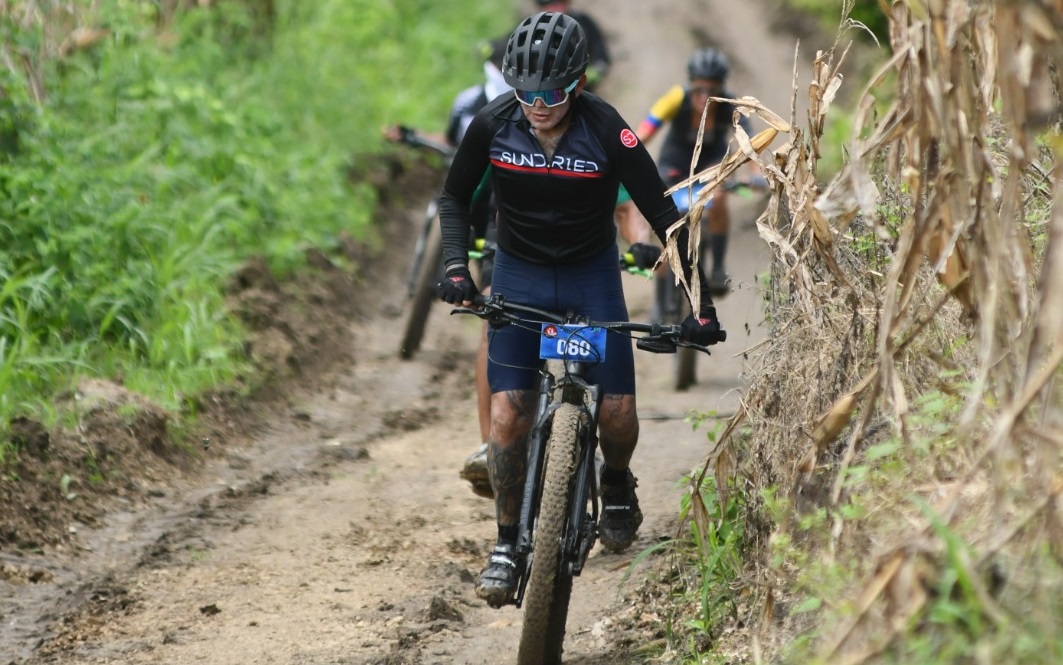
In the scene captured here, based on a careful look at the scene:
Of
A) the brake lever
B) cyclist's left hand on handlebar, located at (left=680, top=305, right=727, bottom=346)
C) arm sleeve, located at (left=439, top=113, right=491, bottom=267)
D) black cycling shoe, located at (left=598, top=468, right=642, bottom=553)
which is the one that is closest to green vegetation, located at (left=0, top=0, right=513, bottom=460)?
arm sleeve, located at (left=439, top=113, right=491, bottom=267)

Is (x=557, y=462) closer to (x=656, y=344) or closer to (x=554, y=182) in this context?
(x=656, y=344)

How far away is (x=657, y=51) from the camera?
784 inches

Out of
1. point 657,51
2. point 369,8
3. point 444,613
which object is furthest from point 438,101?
point 444,613

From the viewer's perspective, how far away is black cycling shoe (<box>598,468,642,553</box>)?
517 centimetres

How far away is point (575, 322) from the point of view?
4.75 meters

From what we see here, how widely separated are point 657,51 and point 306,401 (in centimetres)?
1278

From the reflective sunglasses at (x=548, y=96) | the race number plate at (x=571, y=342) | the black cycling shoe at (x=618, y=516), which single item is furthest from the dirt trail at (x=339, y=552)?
the reflective sunglasses at (x=548, y=96)

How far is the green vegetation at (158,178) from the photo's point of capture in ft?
24.4

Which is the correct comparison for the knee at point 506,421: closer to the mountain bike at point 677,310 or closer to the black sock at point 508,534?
the black sock at point 508,534

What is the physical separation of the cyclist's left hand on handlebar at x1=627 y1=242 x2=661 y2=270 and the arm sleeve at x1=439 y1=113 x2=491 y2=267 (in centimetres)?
69

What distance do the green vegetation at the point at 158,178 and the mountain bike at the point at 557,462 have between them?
9.41ft

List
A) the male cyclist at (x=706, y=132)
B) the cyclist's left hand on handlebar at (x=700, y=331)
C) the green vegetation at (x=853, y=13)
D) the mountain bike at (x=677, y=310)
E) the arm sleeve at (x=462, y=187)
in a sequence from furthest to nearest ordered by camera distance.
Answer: the green vegetation at (x=853, y=13), the male cyclist at (x=706, y=132), the mountain bike at (x=677, y=310), the arm sleeve at (x=462, y=187), the cyclist's left hand on handlebar at (x=700, y=331)

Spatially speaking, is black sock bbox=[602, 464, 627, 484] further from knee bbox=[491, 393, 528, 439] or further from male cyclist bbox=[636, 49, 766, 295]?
male cyclist bbox=[636, 49, 766, 295]

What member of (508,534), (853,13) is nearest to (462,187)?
(508,534)
